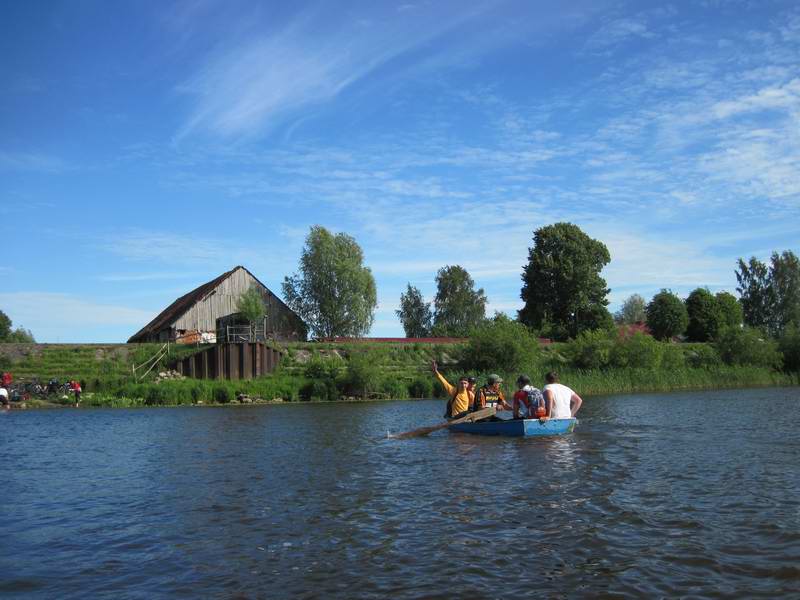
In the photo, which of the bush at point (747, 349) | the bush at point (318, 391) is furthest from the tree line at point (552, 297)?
the bush at point (318, 391)

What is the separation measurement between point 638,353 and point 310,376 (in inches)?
1030

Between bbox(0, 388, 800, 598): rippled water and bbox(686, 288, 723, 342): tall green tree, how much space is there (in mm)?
63741

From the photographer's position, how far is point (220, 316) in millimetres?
63656

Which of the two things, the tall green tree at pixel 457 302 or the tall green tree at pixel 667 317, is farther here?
the tall green tree at pixel 457 302

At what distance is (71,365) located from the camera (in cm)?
4806

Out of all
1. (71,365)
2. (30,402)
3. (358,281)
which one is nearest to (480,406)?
(30,402)

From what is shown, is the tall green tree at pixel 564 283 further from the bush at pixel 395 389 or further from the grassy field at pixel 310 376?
the bush at pixel 395 389

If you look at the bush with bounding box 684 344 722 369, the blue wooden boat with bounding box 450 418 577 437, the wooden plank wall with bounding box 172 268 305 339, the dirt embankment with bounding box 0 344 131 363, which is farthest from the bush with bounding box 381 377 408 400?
the bush with bounding box 684 344 722 369

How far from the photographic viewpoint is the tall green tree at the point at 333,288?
74.1 meters

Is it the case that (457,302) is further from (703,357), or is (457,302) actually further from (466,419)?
(466,419)

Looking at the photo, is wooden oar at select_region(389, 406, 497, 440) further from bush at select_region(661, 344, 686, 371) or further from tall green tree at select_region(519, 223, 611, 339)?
tall green tree at select_region(519, 223, 611, 339)

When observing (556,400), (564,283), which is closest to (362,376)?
(556,400)

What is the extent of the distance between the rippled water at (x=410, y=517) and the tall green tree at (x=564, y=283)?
182 ft

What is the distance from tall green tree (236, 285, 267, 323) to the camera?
202ft
